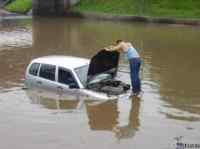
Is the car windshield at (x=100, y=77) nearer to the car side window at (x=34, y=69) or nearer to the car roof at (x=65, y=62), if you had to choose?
the car roof at (x=65, y=62)

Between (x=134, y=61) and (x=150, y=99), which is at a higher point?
(x=134, y=61)

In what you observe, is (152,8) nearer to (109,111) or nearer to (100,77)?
(100,77)

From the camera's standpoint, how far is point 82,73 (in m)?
19.2

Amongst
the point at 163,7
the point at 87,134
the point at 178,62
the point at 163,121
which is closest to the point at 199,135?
the point at 163,121

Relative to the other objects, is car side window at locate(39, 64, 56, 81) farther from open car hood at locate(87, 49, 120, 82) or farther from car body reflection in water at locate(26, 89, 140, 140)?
open car hood at locate(87, 49, 120, 82)

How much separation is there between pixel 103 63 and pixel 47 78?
2.04 m

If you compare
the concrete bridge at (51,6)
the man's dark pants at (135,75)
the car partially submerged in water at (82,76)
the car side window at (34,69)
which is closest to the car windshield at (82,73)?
the car partially submerged in water at (82,76)

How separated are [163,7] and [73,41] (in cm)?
1770

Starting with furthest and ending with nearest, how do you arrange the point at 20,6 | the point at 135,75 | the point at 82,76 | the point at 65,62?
1. the point at 20,6
2. the point at 65,62
3. the point at 135,75
4. the point at 82,76

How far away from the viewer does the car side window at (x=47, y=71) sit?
64.3 ft

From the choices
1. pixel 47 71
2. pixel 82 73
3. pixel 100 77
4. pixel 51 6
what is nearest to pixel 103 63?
pixel 100 77

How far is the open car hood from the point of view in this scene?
62.4 feet

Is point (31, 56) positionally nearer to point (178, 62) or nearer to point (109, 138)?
point (178, 62)

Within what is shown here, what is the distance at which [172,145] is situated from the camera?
563 inches
